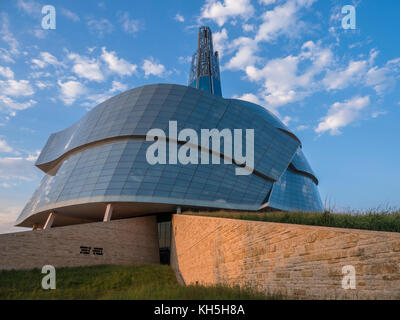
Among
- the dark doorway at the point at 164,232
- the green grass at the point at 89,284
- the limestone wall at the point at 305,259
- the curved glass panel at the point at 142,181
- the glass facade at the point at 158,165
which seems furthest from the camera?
the dark doorway at the point at 164,232

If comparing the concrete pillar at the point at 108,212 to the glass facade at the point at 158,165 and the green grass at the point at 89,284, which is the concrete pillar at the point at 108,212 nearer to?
the glass facade at the point at 158,165

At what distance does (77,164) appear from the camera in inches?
1297

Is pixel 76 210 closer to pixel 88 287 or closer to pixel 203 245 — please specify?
pixel 88 287

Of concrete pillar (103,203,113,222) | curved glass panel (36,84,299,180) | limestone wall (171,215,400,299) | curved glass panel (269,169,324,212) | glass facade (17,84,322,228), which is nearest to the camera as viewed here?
limestone wall (171,215,400,299)

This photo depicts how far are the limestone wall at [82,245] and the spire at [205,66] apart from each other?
140 ft

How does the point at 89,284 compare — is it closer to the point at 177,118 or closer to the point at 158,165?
the point at 158,165

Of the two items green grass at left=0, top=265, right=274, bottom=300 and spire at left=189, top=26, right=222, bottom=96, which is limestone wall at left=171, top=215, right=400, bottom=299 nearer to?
green grass at left=0, top=265, right=274, bottom=300

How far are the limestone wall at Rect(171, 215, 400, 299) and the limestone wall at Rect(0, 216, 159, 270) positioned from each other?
14.3 metres

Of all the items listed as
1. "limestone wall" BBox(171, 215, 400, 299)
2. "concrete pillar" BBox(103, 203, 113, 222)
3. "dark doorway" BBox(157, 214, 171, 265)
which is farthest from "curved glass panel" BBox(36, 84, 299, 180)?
"limestone wall" BBox(171, 215, 400, 299)

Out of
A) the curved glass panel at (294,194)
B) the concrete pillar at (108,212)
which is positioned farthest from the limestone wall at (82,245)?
the curved glass panel at (294,194)

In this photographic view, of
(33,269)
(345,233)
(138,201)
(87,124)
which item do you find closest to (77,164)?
(87,124)

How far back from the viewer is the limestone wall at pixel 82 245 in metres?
18.1

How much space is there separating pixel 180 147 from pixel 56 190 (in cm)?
1532

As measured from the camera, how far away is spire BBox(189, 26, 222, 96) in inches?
2530
